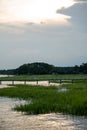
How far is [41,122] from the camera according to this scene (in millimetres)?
21594

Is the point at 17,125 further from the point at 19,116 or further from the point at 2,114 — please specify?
the point at 2,114

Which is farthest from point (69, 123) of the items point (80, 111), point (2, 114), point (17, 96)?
point (17, 96)

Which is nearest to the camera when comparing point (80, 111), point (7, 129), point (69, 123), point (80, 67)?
point (7, 129)

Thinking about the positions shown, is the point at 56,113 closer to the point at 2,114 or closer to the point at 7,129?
the point at 2,114

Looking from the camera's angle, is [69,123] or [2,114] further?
[2,114]

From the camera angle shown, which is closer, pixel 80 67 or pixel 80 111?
pixel 80 111

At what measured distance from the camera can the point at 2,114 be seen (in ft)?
83.4

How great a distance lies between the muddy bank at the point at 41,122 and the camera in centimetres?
1981

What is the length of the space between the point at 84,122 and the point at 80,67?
141732mm

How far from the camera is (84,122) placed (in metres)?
20.9

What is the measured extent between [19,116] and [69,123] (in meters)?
3.92

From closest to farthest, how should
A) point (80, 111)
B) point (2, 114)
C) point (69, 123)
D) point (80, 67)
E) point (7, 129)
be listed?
point (7, 129)
point (69, 123)
point (80, 111)
point (2, 114)
point (80, 67)

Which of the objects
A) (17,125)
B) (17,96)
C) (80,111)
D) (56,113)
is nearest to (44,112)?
(56,113)

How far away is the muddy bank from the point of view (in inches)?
780
